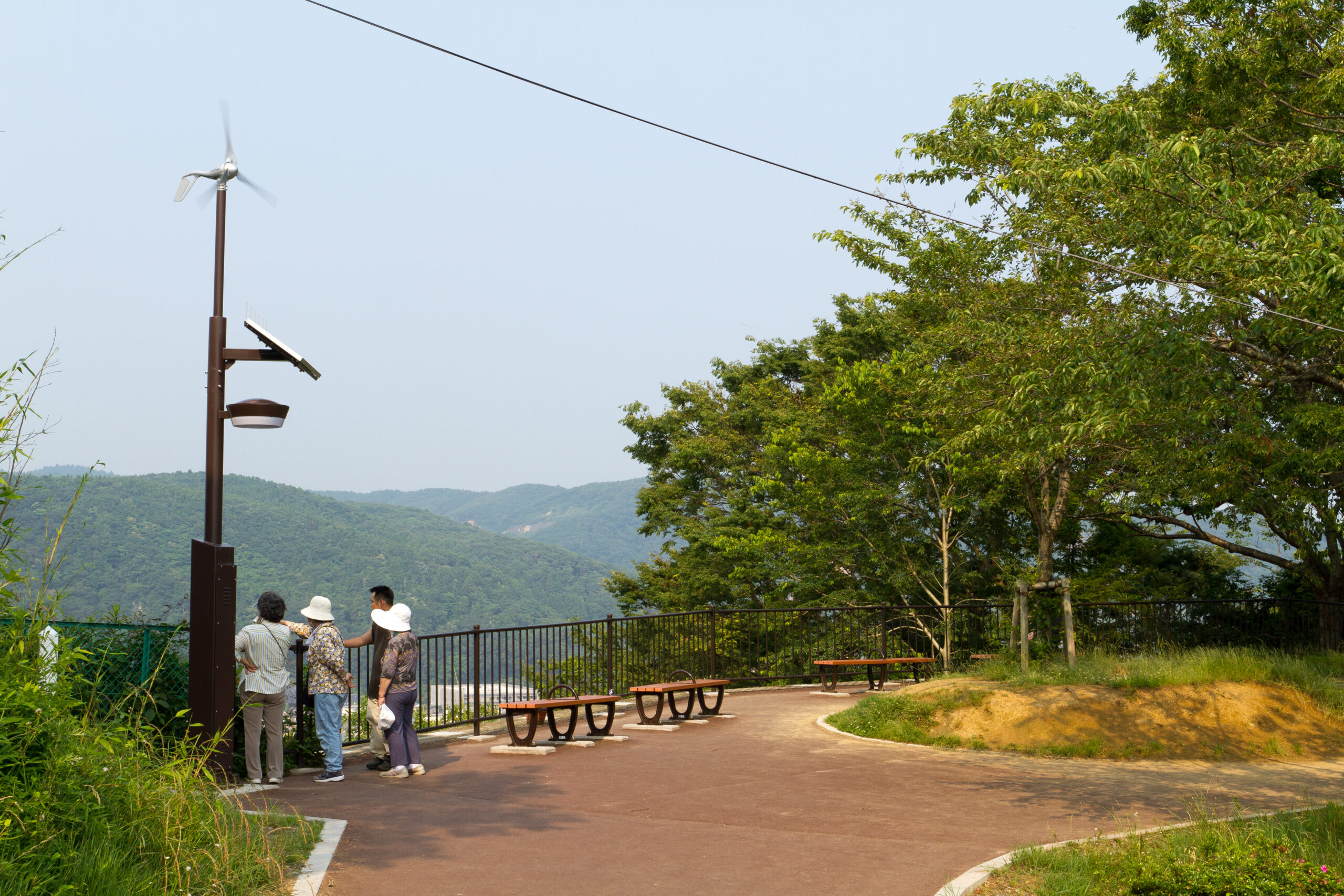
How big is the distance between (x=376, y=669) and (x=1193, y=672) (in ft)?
29.5

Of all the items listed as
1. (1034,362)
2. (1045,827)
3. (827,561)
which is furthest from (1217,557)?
(1045,827)

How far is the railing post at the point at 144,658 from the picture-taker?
363 inches

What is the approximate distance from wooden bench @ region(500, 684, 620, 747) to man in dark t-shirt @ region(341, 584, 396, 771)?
1.35 metres

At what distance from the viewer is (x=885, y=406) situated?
903 inches

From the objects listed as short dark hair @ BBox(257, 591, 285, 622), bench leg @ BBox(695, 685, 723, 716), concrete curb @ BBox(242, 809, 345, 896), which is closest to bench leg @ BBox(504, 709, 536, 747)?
Answer: short dark hair @ BBox(257, 591, 285, 622)

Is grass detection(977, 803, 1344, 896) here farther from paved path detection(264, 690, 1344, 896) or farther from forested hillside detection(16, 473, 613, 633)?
forested hillside detection(16, 473, 613, 633)

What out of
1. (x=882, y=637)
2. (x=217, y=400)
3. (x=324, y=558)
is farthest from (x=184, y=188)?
(x=324, y=558)

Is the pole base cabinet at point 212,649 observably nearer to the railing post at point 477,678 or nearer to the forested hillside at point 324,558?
the railing post at point 477,678

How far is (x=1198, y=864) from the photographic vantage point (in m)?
5.80

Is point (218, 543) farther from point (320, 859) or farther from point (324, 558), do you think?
point (324, 558)

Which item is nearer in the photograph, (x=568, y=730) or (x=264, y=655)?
(x=264, y=655)

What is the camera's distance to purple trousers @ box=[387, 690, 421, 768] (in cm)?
996

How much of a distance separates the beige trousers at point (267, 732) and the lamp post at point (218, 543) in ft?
1.35

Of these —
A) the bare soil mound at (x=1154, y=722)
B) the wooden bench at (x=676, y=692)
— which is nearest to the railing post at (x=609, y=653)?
the wooden bench at (x=676, y=692)
